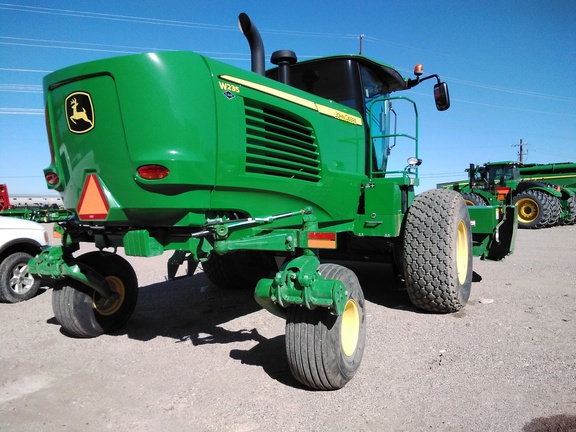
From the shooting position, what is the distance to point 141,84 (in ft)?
9.02

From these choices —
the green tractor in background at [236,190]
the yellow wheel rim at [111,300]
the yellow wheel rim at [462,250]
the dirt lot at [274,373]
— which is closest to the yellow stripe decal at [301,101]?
the green tractor in background at [236,190]

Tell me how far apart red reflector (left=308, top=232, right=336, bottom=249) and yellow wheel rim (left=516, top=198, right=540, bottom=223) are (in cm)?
1427

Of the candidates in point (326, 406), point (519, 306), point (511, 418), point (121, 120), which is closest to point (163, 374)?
point (326, 406)

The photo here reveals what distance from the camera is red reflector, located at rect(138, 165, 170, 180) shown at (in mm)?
2729

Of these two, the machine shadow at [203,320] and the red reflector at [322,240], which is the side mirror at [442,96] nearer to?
the red reflector at [322,240]

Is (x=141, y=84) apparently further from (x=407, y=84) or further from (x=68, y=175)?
(x=407, y=84)

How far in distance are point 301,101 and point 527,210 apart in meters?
14.6

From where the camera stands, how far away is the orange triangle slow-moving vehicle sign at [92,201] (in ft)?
9.80

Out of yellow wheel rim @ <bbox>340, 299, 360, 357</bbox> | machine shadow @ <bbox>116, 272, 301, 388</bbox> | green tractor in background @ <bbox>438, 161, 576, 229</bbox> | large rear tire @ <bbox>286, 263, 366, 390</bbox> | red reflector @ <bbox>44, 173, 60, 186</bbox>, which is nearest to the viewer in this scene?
large rear tire @ <bbox>286, 263, 366, 390</bbox>

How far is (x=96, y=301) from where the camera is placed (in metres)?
4.20

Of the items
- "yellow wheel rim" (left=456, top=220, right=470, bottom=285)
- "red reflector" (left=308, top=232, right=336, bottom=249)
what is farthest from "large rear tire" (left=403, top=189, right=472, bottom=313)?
"red reflector" (left=308, top=232, right=336, bottom=249)

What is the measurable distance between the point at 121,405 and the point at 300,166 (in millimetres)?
2184

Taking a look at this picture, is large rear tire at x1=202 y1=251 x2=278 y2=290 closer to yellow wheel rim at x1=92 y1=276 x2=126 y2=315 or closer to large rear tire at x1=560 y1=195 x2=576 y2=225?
yellow wheel rim at x1=92 y1=276 x2=126 y2=315

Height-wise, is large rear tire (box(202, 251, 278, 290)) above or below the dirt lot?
above
